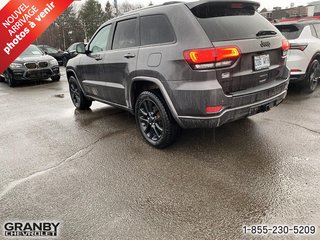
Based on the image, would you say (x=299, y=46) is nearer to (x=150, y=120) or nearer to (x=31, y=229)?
(x=150, y=120)

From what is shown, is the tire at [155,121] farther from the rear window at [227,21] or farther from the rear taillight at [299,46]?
the rear taillight at [299,46]

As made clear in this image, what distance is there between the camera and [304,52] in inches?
220

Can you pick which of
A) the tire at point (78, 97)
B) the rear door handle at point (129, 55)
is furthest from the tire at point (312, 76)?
the tire at point (78, 97)

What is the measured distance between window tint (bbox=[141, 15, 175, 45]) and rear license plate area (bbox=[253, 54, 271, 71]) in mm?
1007

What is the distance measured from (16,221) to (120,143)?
184cm

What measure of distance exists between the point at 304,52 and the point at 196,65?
3.87 metres

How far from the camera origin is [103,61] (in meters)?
4.45

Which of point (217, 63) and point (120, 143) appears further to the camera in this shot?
point (120, 143)

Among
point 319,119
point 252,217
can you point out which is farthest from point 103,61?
point 319,119

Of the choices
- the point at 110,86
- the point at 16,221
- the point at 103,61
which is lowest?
the point at 16,221

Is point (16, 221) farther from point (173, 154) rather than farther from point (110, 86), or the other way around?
point (110, 86)

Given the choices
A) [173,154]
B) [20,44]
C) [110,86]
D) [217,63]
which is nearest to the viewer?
[217,63]

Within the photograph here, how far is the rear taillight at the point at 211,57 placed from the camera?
2809 millimetres

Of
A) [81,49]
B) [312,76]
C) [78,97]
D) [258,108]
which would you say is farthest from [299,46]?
[78,97]
